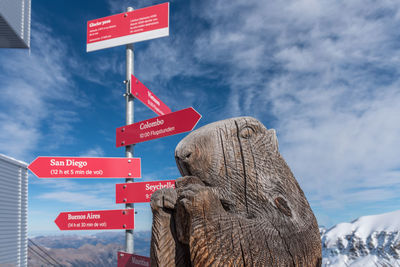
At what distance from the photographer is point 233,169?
1629 mm

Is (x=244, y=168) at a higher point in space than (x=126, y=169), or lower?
lower

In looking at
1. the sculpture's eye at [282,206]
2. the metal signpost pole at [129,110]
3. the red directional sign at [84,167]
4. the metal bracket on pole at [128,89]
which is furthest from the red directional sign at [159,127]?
the sculpture's eye at [282,206]

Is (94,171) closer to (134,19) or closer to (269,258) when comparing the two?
(134,19)

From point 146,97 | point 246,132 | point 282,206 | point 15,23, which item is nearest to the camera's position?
point 282,206

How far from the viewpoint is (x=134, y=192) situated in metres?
4.12

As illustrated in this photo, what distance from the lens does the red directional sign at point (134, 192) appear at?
4008mm

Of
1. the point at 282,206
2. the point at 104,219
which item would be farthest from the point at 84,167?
Answer: the point at 282,206

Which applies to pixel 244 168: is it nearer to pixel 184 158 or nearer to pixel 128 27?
pixel 184 158

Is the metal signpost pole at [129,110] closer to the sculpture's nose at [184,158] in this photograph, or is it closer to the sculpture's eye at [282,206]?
the sculpture's nose at [184,158]

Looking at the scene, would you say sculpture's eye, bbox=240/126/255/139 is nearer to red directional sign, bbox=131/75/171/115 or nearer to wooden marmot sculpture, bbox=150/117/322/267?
wooden marmot sculpture, bbox=150/117/322/267

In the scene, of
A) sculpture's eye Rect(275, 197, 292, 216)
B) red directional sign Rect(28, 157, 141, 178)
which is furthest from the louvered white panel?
sculpture's eye Rect(275, 197, 292, 216)

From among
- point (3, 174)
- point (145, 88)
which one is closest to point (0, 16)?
point (3, 174)

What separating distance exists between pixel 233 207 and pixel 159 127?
2.73 metres

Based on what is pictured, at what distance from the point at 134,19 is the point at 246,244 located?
15.9 feet
